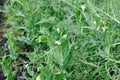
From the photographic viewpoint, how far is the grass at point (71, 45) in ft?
6.38

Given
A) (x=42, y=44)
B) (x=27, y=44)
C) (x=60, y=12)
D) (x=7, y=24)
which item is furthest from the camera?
(x=7, y=24)

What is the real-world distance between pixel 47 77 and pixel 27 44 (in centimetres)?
87

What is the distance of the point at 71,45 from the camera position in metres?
2.07

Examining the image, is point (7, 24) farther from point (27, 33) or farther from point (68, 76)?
point (68, 76)

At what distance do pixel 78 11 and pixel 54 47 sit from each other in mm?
466

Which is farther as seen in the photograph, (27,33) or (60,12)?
(60,12)

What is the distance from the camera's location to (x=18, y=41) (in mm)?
2717

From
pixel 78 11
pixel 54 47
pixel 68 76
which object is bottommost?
pixel 68 76

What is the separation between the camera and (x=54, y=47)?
1.92m

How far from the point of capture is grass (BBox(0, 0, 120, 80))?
6.38 feet

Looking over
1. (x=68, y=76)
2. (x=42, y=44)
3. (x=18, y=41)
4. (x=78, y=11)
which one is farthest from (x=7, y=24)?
(x=68, y=76)

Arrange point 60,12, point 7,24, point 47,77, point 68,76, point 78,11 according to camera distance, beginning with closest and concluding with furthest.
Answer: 1. point 47,77
2. point 68,76
3. point 78,11
4. point 60,12
5. point 7,24

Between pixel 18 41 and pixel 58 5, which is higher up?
pixel 58 5

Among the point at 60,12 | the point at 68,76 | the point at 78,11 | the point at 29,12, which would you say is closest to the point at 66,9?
the point at 60,12
